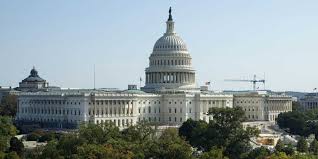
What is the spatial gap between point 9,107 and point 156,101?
3598 centimetres

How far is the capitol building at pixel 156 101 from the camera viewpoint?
139250 millimetres

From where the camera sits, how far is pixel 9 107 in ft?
541

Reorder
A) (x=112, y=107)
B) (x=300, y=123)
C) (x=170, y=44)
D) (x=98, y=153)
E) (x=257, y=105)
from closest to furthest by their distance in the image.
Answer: (x=98, y=153) < (x=300, y=123) < (x=112, y=107) < (x=170, y=44) < (x=257, y=105)

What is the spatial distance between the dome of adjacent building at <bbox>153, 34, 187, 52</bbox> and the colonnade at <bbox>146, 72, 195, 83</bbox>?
578cm

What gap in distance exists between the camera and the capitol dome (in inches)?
6334

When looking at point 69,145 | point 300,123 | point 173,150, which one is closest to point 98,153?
point 69,145

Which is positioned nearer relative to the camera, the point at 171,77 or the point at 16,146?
the point at 16,146

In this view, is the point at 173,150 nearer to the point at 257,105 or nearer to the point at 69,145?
the point at 69,145

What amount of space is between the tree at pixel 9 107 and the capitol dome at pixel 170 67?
30609mm

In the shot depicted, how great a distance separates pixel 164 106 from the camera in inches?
6068

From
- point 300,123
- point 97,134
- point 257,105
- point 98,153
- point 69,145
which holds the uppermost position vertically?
point 257,105

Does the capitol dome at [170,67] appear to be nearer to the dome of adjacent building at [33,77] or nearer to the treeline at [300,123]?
the treeline at [300,123]

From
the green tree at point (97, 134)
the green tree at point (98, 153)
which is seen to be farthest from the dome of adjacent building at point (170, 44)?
the green tree at point (98, 153)

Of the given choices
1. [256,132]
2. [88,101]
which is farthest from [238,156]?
[88,101]
